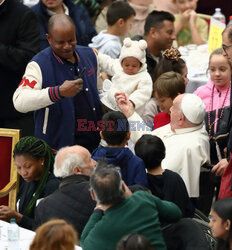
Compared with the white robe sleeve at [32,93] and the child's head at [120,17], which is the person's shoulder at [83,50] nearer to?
the white robe sleeve at [32,93]

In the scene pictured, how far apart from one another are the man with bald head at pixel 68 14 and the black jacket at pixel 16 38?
1.35 meters

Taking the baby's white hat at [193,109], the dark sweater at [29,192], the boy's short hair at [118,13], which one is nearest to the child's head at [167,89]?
the baby's white hat at [193,109]

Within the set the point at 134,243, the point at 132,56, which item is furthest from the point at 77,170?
the point at 132,56

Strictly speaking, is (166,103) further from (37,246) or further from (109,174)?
(37,246)

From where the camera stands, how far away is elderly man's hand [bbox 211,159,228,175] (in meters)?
5.45

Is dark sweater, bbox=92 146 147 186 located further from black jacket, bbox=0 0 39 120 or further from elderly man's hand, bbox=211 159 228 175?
black jacket, bbox=0 0 39 120

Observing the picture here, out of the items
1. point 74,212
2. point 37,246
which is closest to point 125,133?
point 74,212

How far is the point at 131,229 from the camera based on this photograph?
407 centimetres

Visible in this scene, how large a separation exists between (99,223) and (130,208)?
0.19m

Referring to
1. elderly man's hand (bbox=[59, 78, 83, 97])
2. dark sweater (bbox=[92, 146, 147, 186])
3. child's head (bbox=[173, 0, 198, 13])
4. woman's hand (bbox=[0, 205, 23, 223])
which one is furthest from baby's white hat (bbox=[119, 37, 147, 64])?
child's head (bbox=[173, 0, 198, 13])

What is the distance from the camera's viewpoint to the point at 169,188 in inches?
193

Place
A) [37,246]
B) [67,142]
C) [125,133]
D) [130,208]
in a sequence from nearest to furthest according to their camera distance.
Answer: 1. [37,246]
2. [130,208]
3. [125,133]
4. [67,142]

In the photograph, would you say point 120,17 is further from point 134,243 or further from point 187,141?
point 134,243

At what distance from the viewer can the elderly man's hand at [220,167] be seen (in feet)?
17.9
